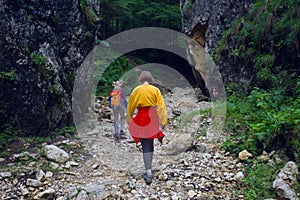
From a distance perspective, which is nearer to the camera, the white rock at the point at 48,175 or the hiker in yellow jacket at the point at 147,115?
the hiker in yellow jacket at the point at 147,115

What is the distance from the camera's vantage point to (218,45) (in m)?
11.7

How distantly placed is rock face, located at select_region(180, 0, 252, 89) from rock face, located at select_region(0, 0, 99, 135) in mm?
5645

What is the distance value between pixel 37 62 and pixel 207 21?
27.1 ft

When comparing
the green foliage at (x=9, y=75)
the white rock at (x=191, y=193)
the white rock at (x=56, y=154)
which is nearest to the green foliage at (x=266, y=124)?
the white rock at (x=191, y=193)

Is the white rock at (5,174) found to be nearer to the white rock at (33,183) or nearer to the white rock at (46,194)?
the white rock at (33,183)

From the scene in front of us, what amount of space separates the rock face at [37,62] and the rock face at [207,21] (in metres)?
5.65

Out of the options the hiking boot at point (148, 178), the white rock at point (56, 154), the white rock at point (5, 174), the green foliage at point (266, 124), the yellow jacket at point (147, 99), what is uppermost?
the yellow jacket at point (147, 99)

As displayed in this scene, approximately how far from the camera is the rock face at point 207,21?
36.7 ft

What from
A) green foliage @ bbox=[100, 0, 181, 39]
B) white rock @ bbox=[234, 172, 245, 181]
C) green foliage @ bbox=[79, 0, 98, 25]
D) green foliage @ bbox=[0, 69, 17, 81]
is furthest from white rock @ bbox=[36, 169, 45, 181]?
green foliage @ bbox=[100, 0, 181, 39]

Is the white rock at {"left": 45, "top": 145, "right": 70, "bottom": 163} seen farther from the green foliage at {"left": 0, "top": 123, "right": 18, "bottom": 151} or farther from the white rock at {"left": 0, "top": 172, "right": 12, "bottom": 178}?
the green foliage at {"left": 0, "top": 123, "right": 18, "bottom": 151}

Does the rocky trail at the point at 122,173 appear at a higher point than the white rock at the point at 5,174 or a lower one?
lower

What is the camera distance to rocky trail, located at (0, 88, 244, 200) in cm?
475

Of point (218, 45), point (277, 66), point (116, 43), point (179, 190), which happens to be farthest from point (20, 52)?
point (116, 43)

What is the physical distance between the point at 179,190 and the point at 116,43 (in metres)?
14.6
